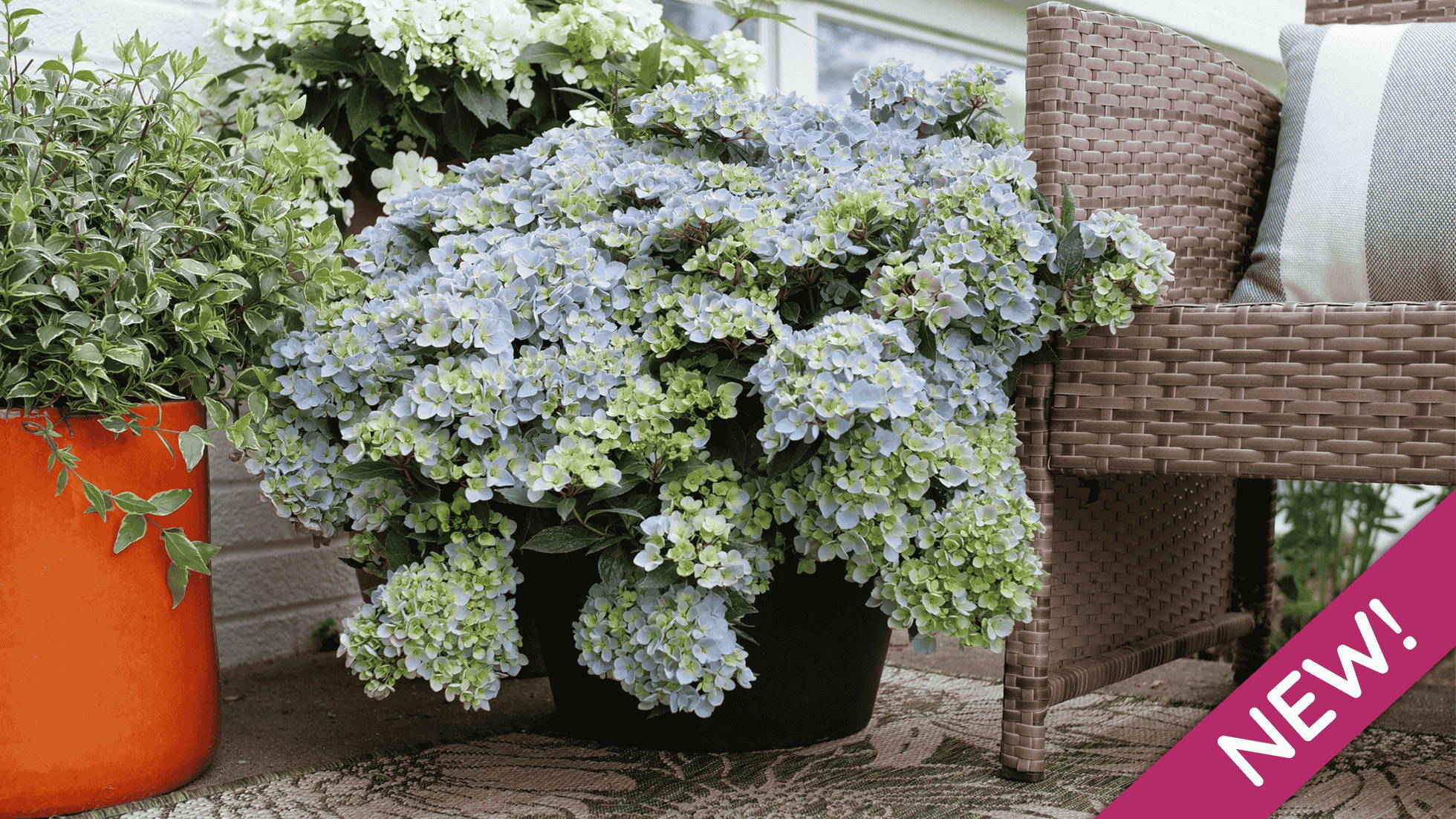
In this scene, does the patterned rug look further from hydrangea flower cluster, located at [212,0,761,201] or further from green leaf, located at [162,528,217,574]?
hydrangea flower cluster, located at [212,0,761,201]

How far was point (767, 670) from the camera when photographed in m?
1.26

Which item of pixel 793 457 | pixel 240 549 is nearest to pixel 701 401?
pixel 793 457

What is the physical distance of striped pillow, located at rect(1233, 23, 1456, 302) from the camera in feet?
4.00

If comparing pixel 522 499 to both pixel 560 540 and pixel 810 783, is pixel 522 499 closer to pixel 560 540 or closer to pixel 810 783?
pixel 560 540

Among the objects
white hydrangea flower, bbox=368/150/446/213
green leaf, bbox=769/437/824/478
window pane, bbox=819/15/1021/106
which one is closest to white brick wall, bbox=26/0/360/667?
white hydrangea flower, bbox=368/150/446/213

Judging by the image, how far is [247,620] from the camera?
1756mm

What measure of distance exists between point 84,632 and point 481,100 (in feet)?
2.55

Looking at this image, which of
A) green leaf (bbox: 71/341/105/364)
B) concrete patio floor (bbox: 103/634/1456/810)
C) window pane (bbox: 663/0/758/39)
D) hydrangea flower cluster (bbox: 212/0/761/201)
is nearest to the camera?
green leaf (bbox: 71/341/105/364)

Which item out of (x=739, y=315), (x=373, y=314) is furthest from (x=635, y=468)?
(x=373, y=314)

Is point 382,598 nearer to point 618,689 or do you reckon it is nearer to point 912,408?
point 618,689

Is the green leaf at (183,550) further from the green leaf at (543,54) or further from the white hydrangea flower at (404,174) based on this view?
the green leaf at (543,54)

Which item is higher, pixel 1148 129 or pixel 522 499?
pixel 1148 129

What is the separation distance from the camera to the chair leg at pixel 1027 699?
120 centimetres

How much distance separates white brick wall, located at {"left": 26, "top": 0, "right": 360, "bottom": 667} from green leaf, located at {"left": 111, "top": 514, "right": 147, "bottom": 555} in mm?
551
